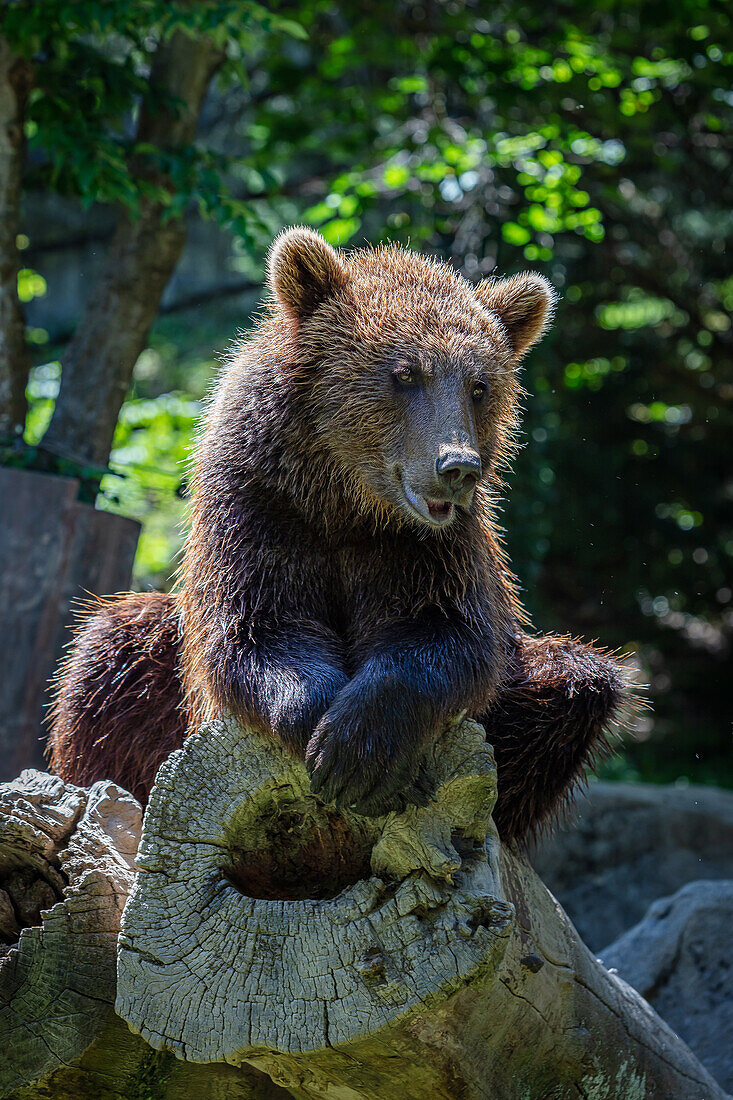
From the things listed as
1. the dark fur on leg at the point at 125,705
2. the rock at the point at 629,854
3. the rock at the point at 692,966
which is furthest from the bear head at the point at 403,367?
the rock at the point at 629,854

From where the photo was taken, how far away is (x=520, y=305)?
14.9ft

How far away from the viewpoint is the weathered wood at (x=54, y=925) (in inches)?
128

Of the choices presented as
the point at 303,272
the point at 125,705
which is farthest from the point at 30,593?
the point at 303,272

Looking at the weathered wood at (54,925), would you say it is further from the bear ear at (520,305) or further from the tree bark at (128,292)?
the tree bark at (128,292)

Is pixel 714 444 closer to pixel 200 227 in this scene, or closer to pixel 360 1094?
pixel 200 227

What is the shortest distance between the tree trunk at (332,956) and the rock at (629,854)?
476 cm

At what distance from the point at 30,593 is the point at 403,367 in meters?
3.18

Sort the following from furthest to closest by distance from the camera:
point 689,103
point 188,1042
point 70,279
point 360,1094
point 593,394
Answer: point 70,279
point 593,394
point 689,103
point 360,1094
point 188,1042

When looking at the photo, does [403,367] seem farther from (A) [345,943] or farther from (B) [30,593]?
(B) [30,593]

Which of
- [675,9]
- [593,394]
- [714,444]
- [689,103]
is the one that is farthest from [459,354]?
[714,444]

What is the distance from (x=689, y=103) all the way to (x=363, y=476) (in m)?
8.39

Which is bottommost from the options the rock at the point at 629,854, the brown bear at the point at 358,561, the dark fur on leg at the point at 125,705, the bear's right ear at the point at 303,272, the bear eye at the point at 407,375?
the rock at the point at 629,854

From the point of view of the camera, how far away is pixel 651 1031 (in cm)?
402

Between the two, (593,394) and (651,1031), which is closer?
(651,1031)
